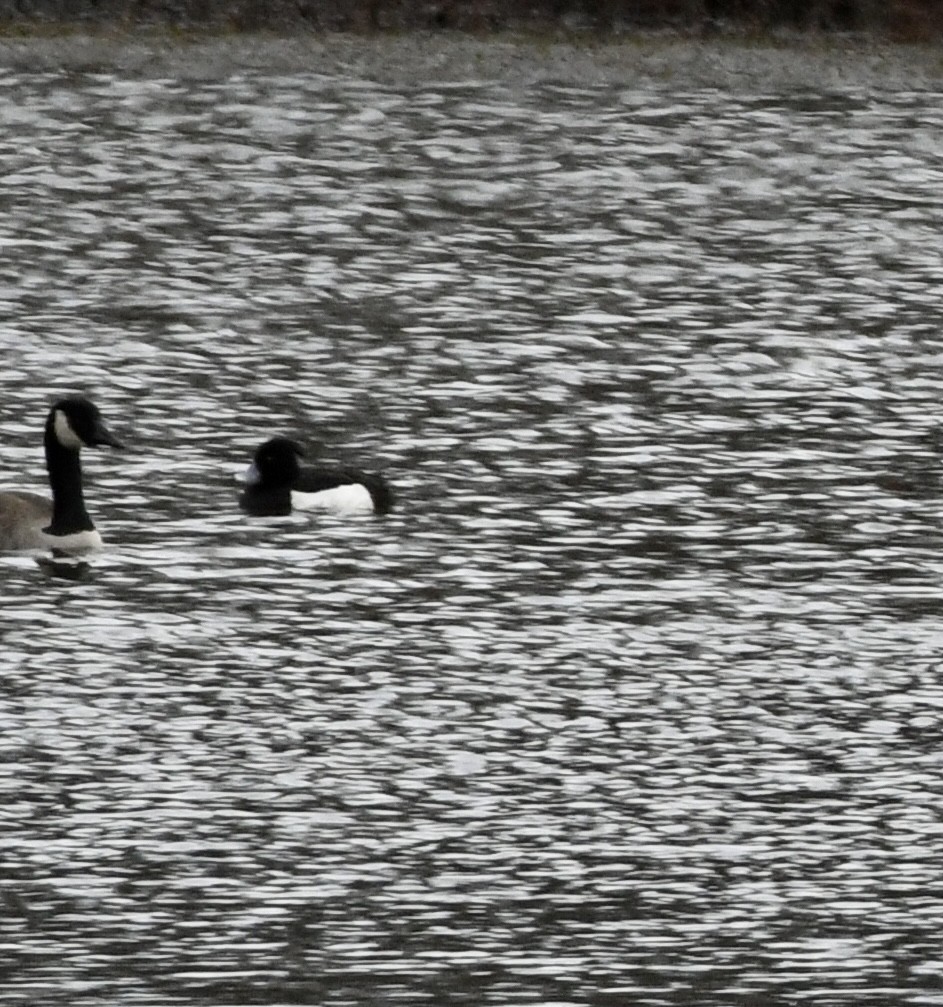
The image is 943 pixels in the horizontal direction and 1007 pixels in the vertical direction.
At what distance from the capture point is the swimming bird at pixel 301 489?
51.7 ft

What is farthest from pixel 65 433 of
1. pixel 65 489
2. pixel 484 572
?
pixel 484 572

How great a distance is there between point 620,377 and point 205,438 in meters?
2.91

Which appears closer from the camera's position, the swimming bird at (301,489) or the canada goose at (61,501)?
the canada goose at (61,501)

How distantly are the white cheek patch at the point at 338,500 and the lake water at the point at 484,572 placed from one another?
0.35 ft

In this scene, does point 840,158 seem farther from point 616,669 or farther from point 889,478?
point 616,669

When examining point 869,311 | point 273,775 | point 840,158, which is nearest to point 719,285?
point 869,311

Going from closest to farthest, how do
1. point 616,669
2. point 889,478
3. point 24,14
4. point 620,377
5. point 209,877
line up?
point 209,877, point 616,669, point 889,478, point 620,377, point 24,14

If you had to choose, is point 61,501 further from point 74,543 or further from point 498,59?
point 498,59

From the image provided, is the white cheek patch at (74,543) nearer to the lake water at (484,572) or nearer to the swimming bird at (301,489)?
the lake water at (484,572)

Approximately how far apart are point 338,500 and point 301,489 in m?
0.21

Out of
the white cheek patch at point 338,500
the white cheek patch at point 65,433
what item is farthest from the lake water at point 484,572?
the white cheek patch at point 65,433

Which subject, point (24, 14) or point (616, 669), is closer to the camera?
point (616, 669)

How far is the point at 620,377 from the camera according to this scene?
18.9 meters

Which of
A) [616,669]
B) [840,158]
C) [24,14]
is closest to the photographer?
[616,669]
